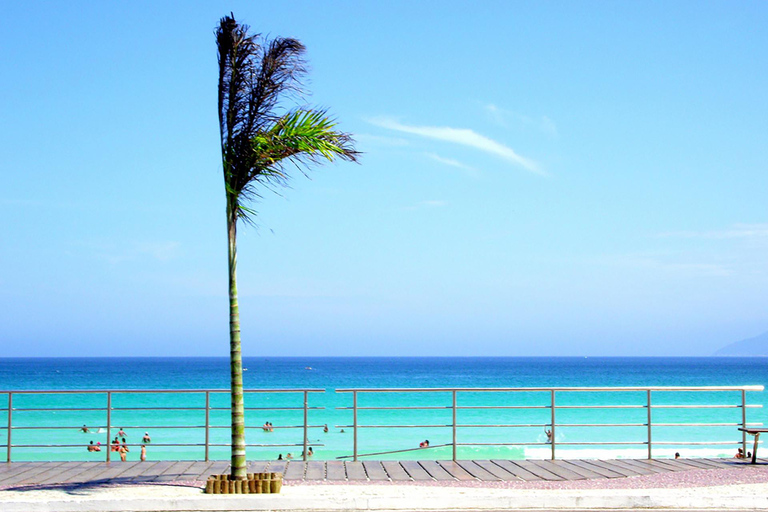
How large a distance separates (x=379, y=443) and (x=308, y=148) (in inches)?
931

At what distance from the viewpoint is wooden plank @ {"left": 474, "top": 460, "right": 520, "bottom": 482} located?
10.1 meters

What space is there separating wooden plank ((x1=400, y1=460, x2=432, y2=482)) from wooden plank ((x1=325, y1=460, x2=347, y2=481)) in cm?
83

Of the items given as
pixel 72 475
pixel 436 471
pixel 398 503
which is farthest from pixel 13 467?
pixel 398 503

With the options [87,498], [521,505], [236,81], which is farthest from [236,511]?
[236,81]

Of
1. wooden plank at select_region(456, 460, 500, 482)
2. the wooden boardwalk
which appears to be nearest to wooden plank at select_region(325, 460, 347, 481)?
the wooden boardwalk

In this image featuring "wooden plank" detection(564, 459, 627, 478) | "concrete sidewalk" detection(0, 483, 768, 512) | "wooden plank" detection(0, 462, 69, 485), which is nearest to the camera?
"concrete sidewalk" detection(0, 483, 768, 512)

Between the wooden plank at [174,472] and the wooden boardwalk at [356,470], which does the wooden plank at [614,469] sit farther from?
the wooden plank at [174,472]

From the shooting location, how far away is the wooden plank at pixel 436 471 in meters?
10.1

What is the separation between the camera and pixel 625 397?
60969mm

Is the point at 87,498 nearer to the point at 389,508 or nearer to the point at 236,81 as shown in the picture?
the point at 389,508

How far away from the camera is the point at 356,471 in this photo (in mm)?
10664

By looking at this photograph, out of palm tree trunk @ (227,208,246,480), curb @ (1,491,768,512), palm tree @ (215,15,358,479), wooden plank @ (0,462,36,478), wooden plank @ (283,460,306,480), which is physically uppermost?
palm tree @ (215,15,358,479)

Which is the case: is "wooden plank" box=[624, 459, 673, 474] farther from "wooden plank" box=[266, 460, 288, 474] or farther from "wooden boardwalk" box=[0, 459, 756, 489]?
A: "wooden plank" box=[266, 460, 288, 474]

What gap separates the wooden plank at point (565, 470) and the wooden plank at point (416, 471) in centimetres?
167
